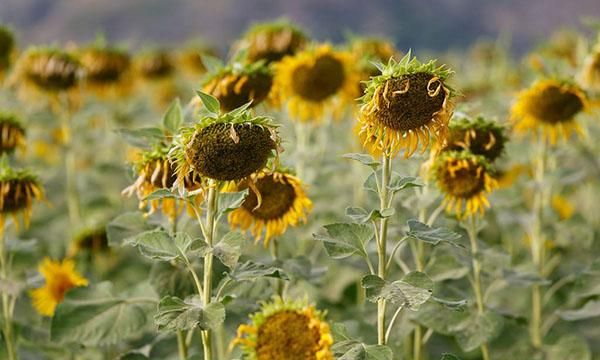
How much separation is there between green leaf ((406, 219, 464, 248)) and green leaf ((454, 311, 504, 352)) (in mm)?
548

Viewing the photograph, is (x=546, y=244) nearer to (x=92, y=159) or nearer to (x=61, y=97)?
(x=61, y=97)

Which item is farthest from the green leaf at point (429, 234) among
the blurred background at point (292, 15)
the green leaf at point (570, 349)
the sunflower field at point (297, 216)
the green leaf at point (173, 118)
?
the blurred background at point (292, 15)

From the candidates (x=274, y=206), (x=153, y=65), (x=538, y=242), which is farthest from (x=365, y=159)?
(x=153, y=65)

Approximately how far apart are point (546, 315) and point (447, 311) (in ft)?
3.38

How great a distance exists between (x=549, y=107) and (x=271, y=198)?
3.36ft

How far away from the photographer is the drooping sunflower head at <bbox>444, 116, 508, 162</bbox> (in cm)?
205

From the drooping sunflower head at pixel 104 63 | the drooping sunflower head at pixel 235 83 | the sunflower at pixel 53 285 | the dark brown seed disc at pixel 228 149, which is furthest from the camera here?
the drooping sunflower head at pixel 104 63

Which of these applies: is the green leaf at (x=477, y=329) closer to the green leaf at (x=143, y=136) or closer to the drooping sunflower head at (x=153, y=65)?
the green leaf at (x=143, y=136)

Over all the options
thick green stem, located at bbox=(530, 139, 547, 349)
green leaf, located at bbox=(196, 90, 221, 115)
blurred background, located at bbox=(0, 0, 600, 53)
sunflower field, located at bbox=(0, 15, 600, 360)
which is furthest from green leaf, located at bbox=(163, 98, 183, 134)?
blurred background, located at bbox=(0, 0, 600, 53)

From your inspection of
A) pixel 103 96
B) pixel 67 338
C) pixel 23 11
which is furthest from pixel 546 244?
pixel 23 11

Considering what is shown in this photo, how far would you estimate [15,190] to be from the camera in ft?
6.93

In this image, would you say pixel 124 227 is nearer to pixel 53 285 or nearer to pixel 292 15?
pixel 53 285

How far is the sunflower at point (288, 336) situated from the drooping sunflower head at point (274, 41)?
146 cm

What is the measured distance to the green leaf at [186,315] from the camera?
5.21 feet
